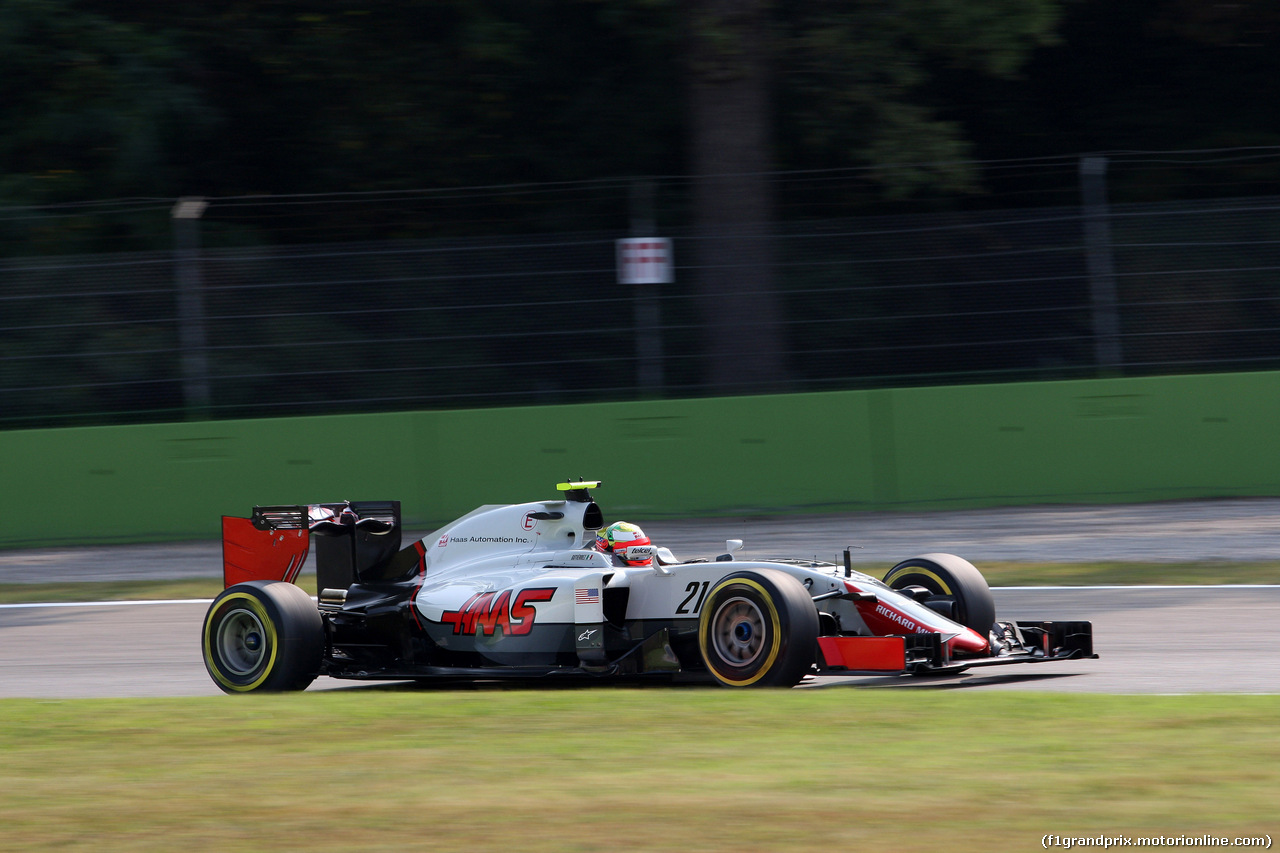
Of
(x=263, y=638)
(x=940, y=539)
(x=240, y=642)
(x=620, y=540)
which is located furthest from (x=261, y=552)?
(x=940, y=539)

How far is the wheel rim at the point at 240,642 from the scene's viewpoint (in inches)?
337

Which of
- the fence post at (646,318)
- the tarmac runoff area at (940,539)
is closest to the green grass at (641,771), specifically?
the tarmac runoff area at (940,539)

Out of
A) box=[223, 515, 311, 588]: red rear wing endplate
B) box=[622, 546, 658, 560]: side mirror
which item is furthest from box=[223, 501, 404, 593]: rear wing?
box=[622, 546, 658, 560]: side mirror

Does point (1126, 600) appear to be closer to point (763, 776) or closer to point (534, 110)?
point (763, 776)

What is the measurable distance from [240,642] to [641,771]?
3389 millimetres

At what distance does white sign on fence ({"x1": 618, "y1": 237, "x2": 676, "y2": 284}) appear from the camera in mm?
15609

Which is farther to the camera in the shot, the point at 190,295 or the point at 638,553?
the point at 190,295

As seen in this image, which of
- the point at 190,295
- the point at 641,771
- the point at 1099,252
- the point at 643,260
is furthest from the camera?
the point at 190,295

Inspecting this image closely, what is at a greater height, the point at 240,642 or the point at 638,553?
the point at 638,553

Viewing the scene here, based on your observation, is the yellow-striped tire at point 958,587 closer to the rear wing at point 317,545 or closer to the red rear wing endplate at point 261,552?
the rear wing at point 317,545

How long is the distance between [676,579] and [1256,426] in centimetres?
924

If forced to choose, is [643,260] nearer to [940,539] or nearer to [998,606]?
[940,539]

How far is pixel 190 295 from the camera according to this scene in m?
15.8

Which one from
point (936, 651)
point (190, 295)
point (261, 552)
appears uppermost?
point (190, 295)
